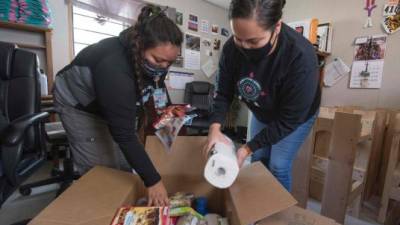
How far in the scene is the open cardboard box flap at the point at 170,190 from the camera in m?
0.60

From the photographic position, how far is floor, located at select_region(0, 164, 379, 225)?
1321mm

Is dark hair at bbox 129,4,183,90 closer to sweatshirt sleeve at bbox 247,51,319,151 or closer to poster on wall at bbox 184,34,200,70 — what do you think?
sweatshirt sleeve at bbox 247,51,319,151

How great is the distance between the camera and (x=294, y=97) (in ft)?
2.50

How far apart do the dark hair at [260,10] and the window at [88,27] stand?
2.24 metres

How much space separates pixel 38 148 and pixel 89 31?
181 centimetres

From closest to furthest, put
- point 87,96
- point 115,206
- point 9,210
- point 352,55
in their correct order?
point 115,206
point 87,96
point 9,210
point 352,55

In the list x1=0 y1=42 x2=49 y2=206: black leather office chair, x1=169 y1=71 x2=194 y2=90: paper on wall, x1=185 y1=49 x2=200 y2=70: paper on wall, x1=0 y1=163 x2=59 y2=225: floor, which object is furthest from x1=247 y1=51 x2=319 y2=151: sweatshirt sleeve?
x1=185 y1=49 x2=200 y2=70: paper on wall

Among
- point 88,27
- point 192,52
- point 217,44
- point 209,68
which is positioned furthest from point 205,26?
point 88,27

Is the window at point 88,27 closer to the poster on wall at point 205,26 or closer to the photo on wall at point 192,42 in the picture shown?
the photo on wall at point 192,42

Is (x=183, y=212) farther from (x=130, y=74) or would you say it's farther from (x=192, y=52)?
(x=192, y=52)

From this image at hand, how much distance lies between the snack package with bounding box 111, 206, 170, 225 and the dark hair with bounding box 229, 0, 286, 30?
60 centimetres

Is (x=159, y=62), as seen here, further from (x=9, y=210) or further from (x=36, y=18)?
(x=36, y=18)

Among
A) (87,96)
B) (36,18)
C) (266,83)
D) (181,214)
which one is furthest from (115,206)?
(36,18)

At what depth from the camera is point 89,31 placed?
2.49 m
